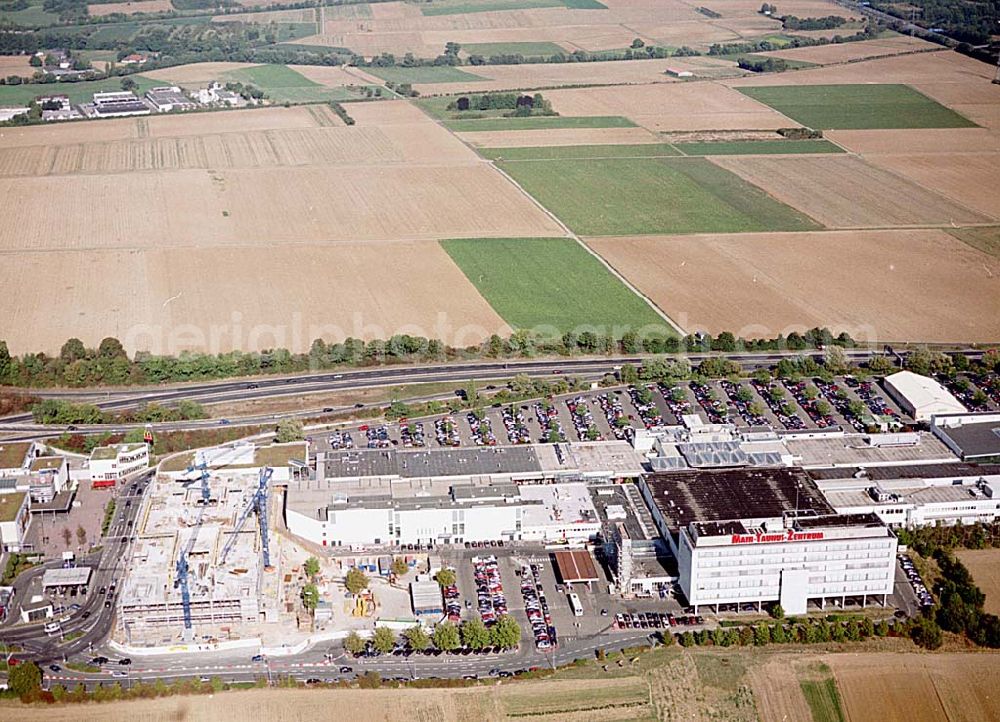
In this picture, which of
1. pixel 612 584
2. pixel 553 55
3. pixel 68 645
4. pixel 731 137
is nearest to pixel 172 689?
pixel 68 645

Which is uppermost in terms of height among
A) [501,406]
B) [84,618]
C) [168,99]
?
[168,99]

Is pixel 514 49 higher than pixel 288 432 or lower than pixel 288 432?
higher

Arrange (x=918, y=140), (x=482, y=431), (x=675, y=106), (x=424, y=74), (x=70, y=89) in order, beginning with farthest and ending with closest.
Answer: (x=424, y=74) < (x=70, y=89) < (x=675, y=106) < (x=918, y=140) < (x=482, y=431)

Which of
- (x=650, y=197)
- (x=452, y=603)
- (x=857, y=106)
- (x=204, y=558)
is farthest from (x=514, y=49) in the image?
(x=452, y=603)

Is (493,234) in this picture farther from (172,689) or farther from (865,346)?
(172,689)

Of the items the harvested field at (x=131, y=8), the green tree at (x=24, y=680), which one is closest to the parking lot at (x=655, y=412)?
the green tree at (x=24, y=680)

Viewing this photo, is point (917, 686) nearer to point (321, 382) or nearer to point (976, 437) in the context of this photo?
point (976, 437)

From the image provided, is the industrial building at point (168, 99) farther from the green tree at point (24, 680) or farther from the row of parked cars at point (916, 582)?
the row of parked cars at point (916, 582)

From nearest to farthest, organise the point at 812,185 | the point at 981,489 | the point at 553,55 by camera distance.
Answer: the point at 981,489, the point at 812,185, the point at 553,55

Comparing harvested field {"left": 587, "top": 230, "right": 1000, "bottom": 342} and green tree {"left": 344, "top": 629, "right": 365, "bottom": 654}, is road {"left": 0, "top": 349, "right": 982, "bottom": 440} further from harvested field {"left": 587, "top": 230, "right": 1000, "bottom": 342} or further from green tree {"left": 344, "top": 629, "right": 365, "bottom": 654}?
green tree {"left": 344, "top": 629, "right": 365, "bottom": 654}
